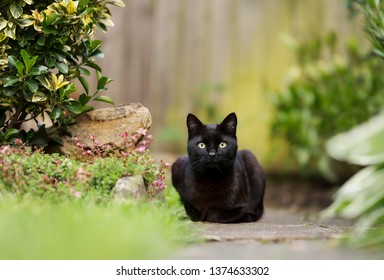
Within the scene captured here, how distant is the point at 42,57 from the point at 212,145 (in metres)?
1.31

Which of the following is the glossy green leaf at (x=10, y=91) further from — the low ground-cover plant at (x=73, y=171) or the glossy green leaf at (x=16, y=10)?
the glossy green leaf at (x=16, y=10)

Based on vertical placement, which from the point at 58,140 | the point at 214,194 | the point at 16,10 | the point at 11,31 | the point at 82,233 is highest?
the point at 16,10

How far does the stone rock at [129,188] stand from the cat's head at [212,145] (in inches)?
23.6

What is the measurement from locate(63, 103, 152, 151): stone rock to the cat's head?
1.26 feet

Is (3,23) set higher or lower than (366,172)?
higher

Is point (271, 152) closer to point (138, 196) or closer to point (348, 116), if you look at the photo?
point (348, 116)

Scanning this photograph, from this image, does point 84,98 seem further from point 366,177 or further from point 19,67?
point 366,177

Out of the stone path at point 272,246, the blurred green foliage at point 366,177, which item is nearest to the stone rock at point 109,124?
the stone path at point 272,246

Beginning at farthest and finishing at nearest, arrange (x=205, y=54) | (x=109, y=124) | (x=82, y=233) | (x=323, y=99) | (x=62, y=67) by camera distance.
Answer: (x=205, y=54), (x=323, y=99), (x=109, y=124), (x=62, y=67), (x=82, y=233)

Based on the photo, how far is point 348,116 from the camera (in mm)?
6523

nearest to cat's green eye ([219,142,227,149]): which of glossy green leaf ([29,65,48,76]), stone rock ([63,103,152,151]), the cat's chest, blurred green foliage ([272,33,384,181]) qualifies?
the cat's chest

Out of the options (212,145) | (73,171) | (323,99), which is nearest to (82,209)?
(73,171)

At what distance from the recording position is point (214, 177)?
452 centimetres
